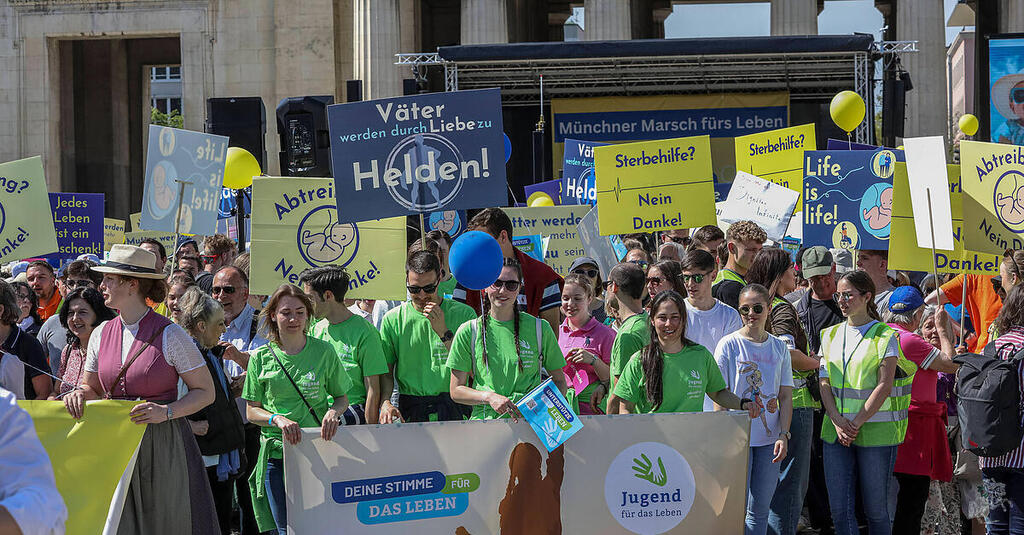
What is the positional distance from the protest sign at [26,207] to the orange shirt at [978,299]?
770 centimetres

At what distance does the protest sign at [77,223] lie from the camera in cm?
1494

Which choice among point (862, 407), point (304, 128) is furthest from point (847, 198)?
point (304, 128)

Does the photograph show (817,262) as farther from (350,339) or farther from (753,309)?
(350,339)

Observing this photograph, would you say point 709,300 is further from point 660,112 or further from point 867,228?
point 660,112

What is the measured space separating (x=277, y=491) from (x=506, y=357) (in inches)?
58.4

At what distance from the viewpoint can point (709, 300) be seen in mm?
7594

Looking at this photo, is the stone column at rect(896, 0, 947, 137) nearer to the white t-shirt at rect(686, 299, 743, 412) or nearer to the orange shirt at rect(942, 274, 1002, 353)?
the orange shirt at rect(942, 274, 1002, 353)

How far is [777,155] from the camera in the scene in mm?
13234

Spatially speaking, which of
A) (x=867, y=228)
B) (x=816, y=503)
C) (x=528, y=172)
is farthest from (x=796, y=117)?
(x=816, y=503)


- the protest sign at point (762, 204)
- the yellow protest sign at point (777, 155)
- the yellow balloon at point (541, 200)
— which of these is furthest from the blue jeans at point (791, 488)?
the yellow balloon at point (541, 200)

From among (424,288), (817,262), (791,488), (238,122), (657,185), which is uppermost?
(238,122)

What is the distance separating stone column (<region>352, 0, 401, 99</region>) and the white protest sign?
2310cm

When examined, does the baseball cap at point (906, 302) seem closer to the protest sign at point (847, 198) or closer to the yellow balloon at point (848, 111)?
the protest sign at point (847, 198)

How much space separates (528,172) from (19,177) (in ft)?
60.6
